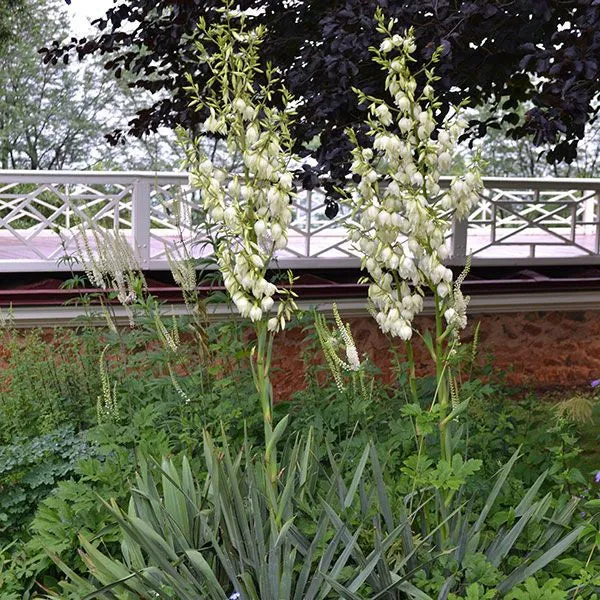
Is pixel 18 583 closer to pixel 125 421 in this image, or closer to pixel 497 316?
pixel 125 421

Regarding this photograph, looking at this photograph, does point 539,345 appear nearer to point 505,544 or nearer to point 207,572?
point 505,544

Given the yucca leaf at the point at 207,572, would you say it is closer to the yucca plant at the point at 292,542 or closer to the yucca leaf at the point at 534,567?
the yucca plant at the point at 292,542

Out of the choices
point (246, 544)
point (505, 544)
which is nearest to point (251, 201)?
point (246, 544)

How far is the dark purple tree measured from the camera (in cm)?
491

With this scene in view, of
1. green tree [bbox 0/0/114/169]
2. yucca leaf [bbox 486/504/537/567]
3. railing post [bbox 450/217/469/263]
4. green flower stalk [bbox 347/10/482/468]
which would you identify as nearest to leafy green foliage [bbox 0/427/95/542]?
green flower stalk [bbox 347/10/482/468]

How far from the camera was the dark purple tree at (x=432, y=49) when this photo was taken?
16.1 ft

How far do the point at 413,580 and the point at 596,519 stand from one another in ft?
2.51

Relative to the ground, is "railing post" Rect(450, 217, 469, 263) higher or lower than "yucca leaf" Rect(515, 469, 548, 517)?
lower

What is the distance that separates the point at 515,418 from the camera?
556 cm

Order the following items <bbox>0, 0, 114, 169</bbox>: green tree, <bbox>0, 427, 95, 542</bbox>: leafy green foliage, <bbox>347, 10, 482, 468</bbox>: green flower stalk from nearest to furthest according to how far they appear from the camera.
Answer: <bbox>347, 10, 482, 468</bbox>: green flower stalk
<bbox>0, 427, 95, 542</bbox>: leafy green foliage
<bbox>0, 0, 114, 169</bbox>: green tree

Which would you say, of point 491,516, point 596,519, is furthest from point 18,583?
point 596,519

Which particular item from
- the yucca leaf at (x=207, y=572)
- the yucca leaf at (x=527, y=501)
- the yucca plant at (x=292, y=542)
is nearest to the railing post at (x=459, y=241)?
the yucca plant at (x=292, y=542)

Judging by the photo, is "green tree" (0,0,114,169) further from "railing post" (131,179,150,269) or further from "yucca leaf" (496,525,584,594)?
"yucca leaf" (496,525,584,594)

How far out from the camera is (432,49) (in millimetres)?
5012
